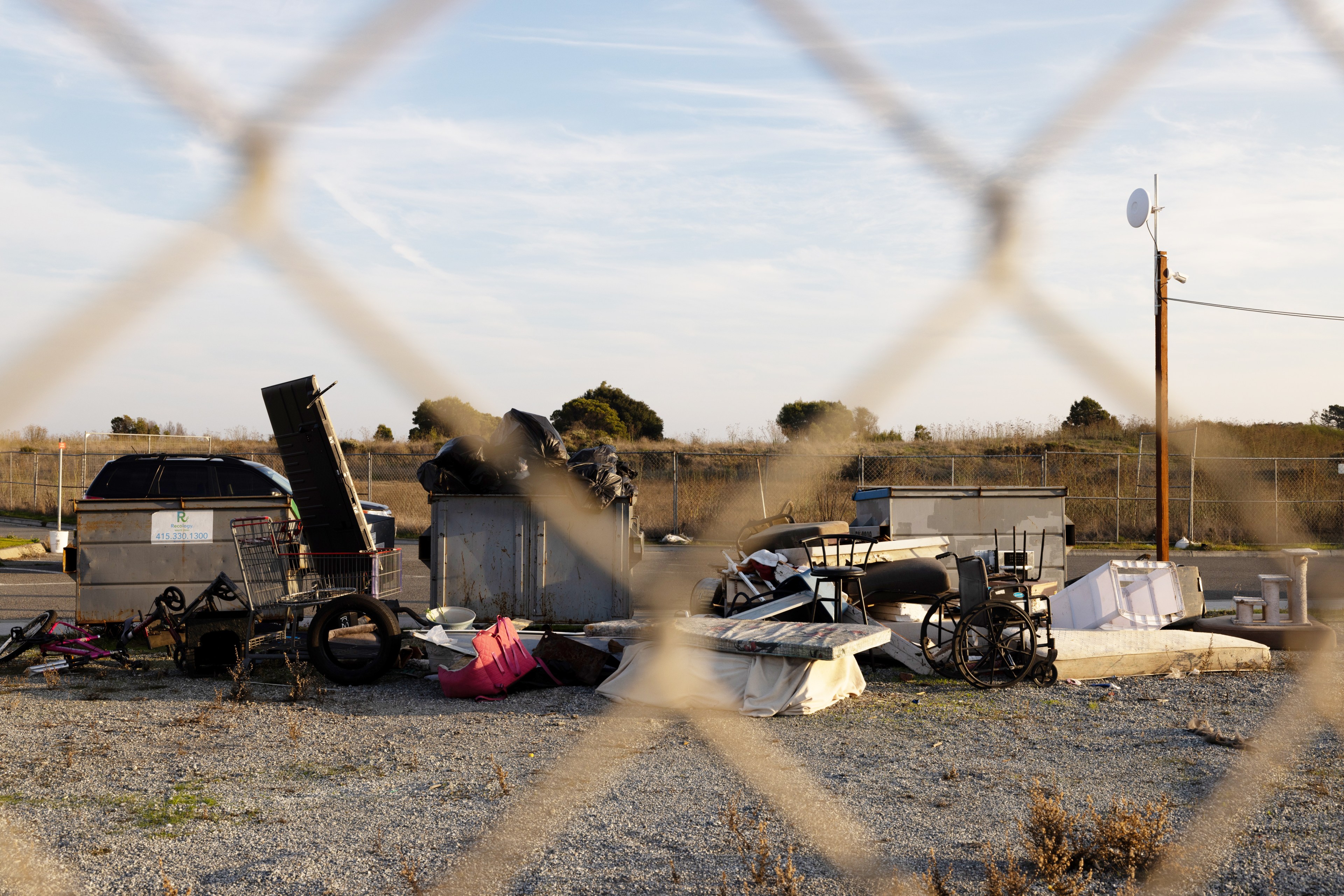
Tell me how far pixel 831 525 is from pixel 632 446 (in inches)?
404

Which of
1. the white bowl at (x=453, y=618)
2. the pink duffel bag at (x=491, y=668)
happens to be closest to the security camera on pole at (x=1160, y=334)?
the pink duffel bag at (x=491, y=668)

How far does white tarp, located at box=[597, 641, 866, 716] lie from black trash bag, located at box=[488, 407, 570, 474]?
105 inches

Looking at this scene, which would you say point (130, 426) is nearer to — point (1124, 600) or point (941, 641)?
point (941, 641)

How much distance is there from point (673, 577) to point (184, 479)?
685 cm

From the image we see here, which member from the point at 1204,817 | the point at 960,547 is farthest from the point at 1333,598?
the point at 1204,817

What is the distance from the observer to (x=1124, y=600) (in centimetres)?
905

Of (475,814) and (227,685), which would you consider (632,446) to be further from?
(475,814)

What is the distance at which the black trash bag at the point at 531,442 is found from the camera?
8.83 meters

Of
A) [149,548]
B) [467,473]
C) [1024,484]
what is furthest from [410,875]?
[1024,484]

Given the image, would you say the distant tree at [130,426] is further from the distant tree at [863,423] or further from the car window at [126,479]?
the car window at [126,479]

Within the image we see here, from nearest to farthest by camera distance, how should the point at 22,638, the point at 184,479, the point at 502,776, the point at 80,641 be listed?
the point at 502,776 → the point at 22,638 → the point at 80,641 → the point at 184,479

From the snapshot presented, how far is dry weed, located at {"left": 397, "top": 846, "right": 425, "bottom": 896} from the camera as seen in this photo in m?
3.35

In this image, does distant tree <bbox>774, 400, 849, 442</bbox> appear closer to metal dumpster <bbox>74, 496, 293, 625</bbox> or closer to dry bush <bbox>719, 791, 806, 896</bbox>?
dry bush <bbox>719, 791, 806, 896</bbox>

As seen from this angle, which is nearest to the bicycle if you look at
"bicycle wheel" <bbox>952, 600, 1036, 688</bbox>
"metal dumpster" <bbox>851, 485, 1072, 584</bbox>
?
"bicycle wheel" <bbox>952, 600, 1036, 688</bbox>
